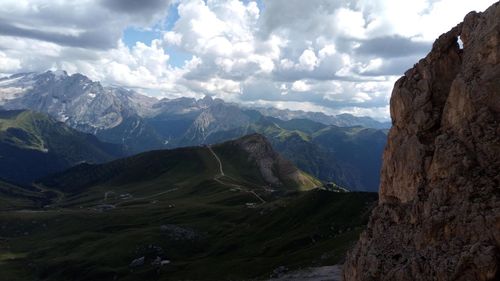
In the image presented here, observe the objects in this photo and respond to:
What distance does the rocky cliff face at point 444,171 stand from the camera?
42062 millimetres

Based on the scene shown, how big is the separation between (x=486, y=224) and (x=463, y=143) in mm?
9719

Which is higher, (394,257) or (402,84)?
(402,84)

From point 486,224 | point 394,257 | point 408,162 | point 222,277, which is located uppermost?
point 408,162

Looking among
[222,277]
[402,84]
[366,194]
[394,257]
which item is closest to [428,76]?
[402,84]

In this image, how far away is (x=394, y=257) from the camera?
50.2 metres

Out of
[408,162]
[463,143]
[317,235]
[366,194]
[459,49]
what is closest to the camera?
[463,143]

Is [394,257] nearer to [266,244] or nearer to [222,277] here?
[222,277]

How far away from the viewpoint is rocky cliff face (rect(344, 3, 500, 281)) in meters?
42.1

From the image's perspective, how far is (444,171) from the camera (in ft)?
160

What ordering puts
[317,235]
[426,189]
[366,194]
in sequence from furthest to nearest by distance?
[366,194] → [317,235] → [426,189]

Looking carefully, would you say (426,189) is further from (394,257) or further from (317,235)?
(317,235)

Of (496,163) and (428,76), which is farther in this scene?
(428,76)

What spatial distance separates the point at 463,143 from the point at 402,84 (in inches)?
660

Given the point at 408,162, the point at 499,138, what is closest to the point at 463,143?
the point at 499,138
